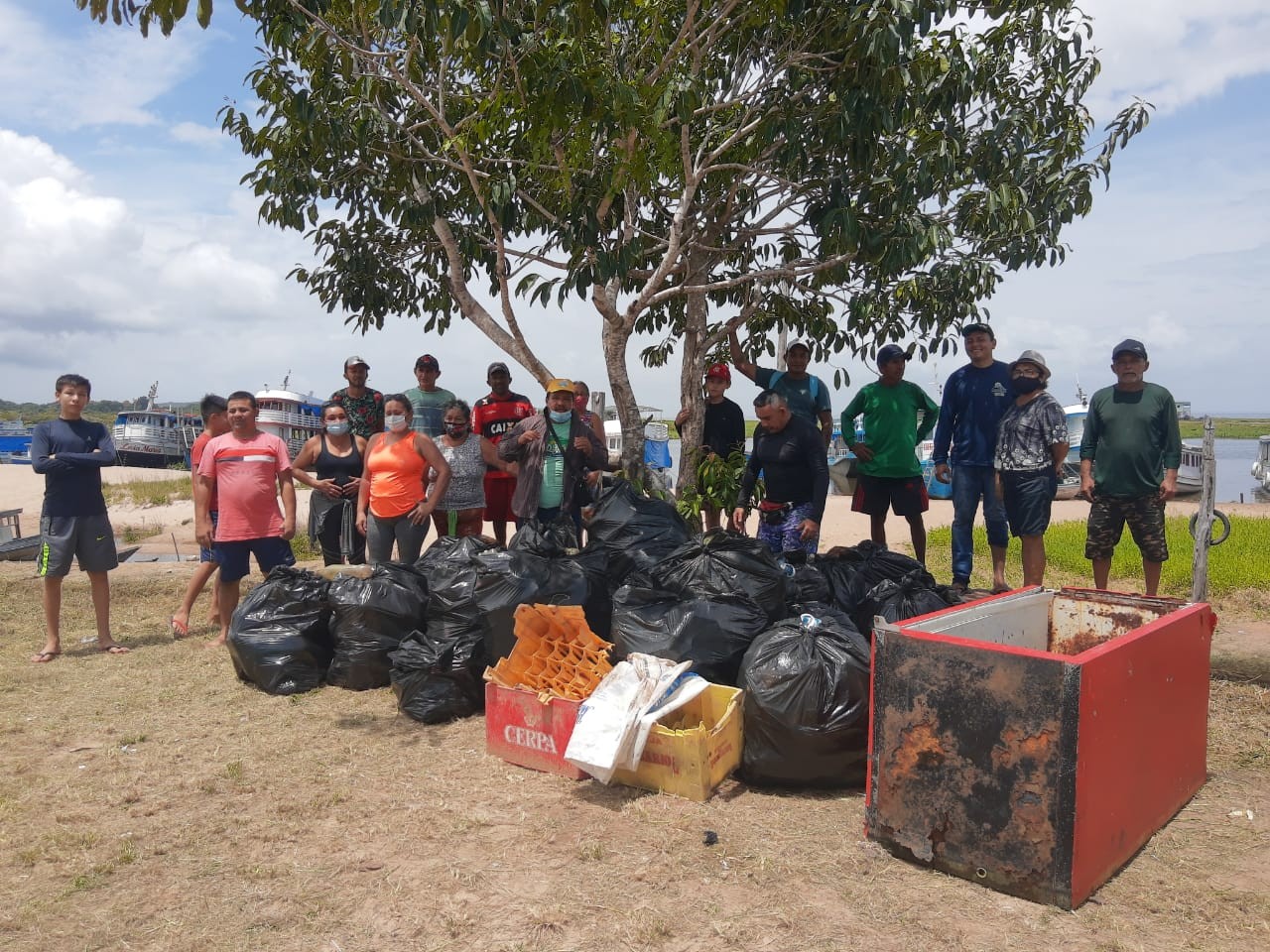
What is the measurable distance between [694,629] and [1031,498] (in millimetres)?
2566

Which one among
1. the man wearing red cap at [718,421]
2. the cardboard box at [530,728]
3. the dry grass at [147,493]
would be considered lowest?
the cardboard box at [530,728]

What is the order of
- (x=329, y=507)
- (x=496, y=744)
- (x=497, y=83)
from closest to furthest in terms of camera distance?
1. (x=496, y=744)
2. (x=497, y=83)
3. (x=329, y=507)

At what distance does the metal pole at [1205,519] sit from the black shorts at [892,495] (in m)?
1.54

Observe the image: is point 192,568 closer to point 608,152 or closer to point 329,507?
point 329,507

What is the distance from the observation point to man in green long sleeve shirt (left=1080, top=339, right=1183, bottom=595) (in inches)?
201

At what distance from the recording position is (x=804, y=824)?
320 cm

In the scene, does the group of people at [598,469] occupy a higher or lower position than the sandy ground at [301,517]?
higher

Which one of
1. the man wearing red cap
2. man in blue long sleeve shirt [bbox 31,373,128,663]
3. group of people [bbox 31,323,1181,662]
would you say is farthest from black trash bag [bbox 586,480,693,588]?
man in blue long sleeve shirt [bbox 31,373,128,663]

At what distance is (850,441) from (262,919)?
4.34 m

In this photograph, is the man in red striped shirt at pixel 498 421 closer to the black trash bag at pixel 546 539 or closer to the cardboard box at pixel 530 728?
the black trash bag at pixel 546 539

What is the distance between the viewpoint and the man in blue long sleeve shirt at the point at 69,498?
533cm

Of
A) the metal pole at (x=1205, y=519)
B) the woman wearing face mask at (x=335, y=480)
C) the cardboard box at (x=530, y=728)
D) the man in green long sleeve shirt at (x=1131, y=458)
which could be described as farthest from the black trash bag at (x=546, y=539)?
the metal pole at (x=1205, y=519)

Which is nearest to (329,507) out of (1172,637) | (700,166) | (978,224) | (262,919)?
(700,166)

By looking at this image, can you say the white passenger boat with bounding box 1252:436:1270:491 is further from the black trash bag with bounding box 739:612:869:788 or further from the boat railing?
the boat railing
